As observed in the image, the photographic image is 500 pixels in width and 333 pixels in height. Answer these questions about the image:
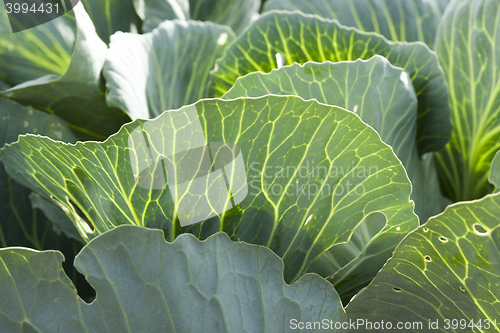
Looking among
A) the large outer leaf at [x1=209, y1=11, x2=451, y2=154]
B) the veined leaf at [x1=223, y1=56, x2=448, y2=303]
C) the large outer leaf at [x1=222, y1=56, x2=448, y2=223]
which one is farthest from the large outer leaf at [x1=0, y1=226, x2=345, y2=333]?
the large outer leaf at [x1=209, y1=11, x2=451, y2=154]

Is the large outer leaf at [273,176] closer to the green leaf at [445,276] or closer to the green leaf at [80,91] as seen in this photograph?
the green leaf at [445,276]

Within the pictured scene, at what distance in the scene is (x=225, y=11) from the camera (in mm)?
996

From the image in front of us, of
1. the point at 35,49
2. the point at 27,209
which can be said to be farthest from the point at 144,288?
the point at 35,49

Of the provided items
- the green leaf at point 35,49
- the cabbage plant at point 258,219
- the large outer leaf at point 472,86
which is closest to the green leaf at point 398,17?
the large outer leaf at point 472,86

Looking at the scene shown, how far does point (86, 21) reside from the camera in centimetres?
65

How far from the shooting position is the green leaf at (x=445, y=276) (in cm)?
37

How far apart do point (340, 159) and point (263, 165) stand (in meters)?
0.09

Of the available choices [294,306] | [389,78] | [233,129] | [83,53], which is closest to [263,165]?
[233,129]

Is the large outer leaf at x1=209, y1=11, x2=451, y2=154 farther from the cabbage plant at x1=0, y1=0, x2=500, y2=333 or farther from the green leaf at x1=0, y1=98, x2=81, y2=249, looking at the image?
the green leaf at x1=0, y1=98, x2=81, y2=249

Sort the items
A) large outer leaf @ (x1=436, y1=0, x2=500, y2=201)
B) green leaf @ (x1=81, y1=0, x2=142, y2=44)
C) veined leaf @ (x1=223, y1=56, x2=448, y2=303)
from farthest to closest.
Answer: green leaf @ (x1=81, y1=0, x2=142, y2=44) → large outer leaf @ (x1=436, y1=0, x2=500, y2=201) → veined leaf @ (x1=223, y1=56, x2=448, y2=303)

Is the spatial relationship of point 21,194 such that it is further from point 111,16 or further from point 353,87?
Answer: point 353,87

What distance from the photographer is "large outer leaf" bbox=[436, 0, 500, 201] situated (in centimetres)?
64

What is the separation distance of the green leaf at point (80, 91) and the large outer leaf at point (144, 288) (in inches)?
13.1

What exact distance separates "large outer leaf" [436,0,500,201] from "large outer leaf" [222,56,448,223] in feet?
0.56
